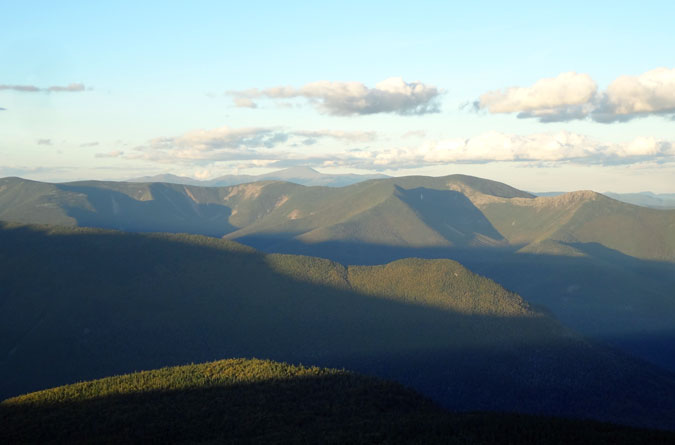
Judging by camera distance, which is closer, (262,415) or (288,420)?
(288,420)

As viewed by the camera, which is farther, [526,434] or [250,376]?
[250,376]

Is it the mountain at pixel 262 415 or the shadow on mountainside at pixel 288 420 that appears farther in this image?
the mountain at pixel 262 415

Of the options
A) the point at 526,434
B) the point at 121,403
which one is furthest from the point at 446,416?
the point at 121,403

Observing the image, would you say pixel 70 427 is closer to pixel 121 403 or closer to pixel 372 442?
pixel 121 403

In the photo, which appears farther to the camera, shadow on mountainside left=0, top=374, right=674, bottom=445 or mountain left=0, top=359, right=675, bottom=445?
mountain left=0, top=359, right=675, bottom=445
